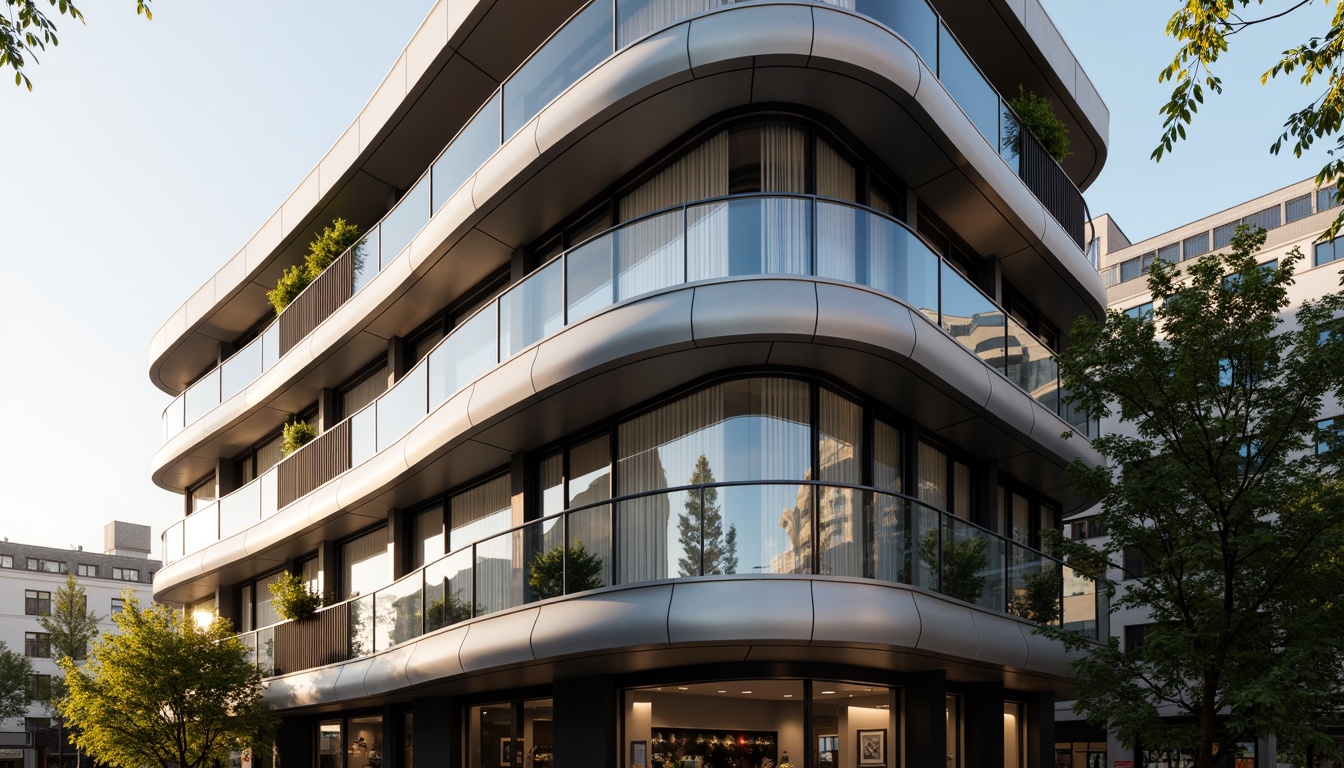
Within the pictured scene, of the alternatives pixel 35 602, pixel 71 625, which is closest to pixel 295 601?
pixel 71 625

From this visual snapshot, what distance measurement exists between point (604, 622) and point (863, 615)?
10.7 feet

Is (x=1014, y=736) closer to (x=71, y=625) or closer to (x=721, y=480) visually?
(x=721, y=480)

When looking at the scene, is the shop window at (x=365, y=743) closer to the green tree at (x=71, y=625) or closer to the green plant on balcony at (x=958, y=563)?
the green plant on balcony at (x=958, y=563)

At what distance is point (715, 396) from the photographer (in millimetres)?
15703

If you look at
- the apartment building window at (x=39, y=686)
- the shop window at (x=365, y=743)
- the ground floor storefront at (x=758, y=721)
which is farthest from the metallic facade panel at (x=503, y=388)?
the apartment building window at (x=39, y=686)

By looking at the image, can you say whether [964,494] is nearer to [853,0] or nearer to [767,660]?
[767,660]

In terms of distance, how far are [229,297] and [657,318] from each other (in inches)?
800

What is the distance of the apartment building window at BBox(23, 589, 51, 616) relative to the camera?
82562 mm

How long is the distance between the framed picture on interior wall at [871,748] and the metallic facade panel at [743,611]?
3985 millimetres

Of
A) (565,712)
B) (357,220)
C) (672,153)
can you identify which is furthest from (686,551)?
(357,220)

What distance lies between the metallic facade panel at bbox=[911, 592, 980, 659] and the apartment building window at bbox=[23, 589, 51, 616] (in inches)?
3282

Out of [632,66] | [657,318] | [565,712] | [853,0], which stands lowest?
[565,712]

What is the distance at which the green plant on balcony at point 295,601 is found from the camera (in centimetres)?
2461

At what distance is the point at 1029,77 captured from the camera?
861 inches
